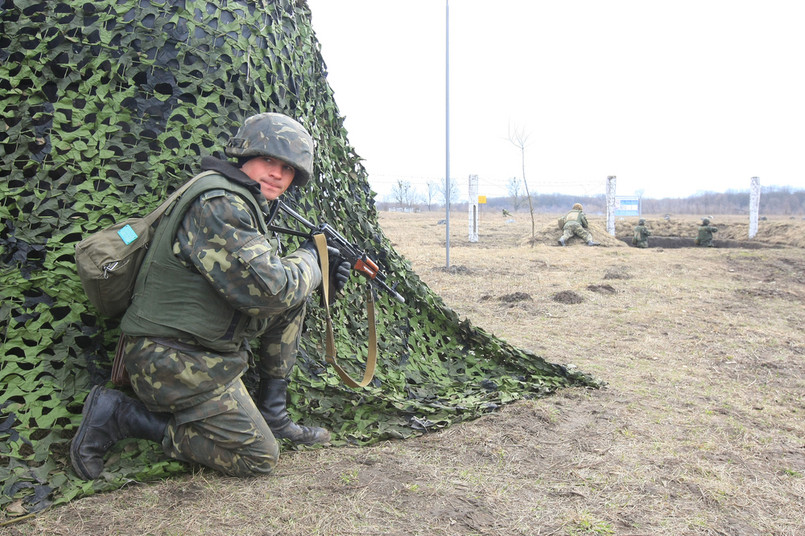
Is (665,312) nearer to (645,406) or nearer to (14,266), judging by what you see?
(645,406)

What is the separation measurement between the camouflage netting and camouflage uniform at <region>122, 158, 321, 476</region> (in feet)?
0.92

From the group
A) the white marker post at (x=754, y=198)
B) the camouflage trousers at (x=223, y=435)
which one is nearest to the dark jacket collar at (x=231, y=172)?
the camouflage trousers at (x=223, y=435)

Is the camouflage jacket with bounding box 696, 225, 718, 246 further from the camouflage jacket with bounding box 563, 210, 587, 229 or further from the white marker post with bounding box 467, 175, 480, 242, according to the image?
the white marker post with bounding box 467, 175, 480, 242

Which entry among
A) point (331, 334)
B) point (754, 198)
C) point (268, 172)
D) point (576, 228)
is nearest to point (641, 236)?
point (576, 228)

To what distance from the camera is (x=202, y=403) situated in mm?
2818

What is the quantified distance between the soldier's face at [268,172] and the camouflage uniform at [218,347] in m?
0.10

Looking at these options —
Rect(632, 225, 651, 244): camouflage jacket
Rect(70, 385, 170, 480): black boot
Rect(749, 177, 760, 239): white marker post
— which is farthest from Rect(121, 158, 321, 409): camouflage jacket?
Rect(749, 177, 760, 239): white marker post

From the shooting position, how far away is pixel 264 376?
3320mm

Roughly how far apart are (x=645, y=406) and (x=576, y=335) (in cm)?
237

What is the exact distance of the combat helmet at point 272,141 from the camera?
9.73 feet

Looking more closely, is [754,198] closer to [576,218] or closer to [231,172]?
[576,218]

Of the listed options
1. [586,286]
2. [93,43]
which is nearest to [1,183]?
[93,43]

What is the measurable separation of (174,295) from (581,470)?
226 centimetres

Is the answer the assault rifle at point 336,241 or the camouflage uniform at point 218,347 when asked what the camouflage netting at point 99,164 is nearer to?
the camouflage uniform at point 218,347
